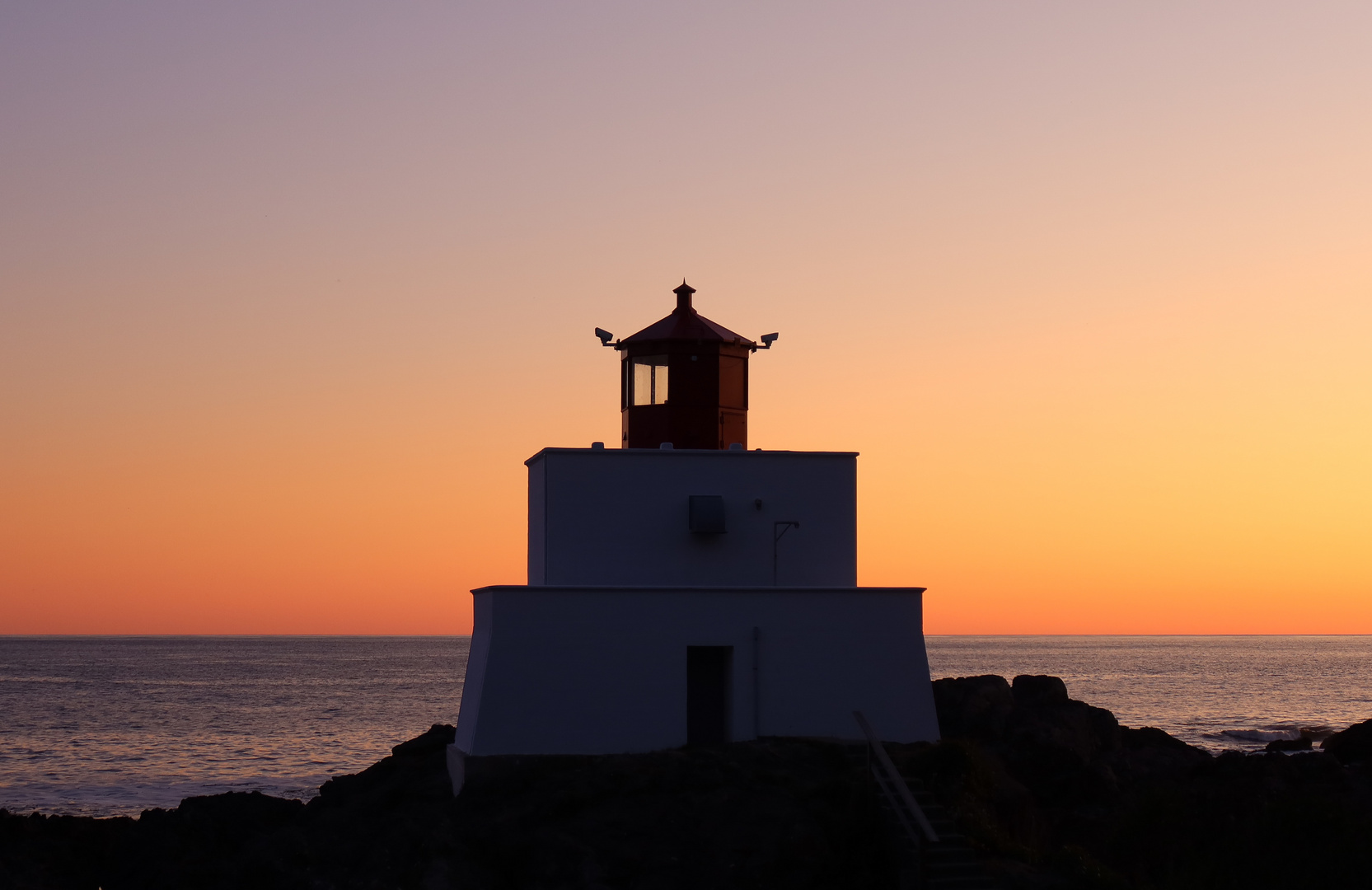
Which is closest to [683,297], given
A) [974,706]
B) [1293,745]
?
[974,706]

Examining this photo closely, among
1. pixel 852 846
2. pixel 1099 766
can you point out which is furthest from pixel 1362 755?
pixel 852 846

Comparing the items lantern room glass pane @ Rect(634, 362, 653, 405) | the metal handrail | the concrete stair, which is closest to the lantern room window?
lantern room glass pane @ Rect(634, 362, 653, 405)

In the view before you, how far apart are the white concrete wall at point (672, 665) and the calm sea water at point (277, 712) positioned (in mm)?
17031

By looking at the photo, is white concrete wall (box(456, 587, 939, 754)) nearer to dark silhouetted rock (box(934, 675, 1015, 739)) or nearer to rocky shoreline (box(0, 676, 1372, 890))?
rocky shoreline (box(0, 676, 1372, 890))

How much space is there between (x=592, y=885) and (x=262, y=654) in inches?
5533

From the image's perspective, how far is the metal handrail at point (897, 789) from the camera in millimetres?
13016

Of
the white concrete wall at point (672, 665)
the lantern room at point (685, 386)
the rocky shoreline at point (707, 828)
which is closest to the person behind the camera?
the rocky shoreline at point (707, 828)

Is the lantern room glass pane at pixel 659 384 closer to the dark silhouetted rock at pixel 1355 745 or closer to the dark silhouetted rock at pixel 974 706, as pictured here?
the dark silhouetted rock at pixel 974 706

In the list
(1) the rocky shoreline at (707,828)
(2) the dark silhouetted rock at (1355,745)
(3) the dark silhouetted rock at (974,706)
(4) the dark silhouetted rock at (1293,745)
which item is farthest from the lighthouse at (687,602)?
(4) the dark silhouetted rock at (1293,745)

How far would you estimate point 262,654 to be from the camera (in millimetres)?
145250

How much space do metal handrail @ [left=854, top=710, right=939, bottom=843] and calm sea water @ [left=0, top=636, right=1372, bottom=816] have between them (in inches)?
813

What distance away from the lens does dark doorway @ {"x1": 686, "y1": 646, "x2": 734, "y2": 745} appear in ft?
57.8

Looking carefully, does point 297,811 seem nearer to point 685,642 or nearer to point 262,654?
point 685,642

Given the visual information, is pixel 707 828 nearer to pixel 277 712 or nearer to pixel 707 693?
pixel 707 693
